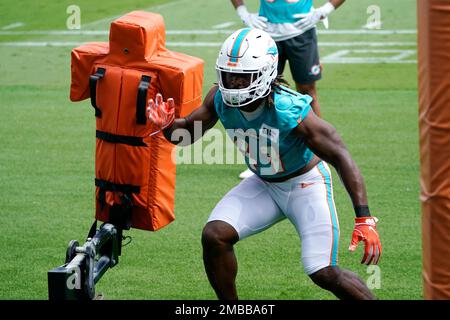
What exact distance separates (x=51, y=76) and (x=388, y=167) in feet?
23.6

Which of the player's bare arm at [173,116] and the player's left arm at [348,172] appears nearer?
the player's left arm at [348,172]

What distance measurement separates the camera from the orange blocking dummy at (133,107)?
7.56 meters

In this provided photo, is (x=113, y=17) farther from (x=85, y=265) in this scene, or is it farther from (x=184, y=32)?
(x=85, y=265)

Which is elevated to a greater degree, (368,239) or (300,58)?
(368,239)

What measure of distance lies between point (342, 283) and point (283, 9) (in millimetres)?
5256

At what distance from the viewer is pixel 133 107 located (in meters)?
7.54

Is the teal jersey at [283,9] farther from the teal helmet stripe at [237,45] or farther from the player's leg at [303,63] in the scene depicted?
the teal helmet stripe at [237,45]

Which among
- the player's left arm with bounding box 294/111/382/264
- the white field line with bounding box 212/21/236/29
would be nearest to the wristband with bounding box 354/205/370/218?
the player's left arm with bounding box 294/111/382/264

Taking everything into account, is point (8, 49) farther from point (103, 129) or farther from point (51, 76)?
point (103, 129)

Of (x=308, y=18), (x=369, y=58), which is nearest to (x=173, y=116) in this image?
(x=308, y=18)

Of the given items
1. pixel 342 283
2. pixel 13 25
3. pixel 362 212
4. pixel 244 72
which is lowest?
pixel 13 25

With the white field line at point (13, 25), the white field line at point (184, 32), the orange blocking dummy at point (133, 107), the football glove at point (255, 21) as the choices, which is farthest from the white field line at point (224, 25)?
the orange blocking dummy at point (133, 107)

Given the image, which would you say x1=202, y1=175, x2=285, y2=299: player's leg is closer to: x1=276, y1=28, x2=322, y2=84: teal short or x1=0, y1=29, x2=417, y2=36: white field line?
x1=276, y1=28, x2=322, y2=84: teal short

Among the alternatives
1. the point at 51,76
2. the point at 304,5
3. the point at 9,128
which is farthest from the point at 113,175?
the point at 51,76
